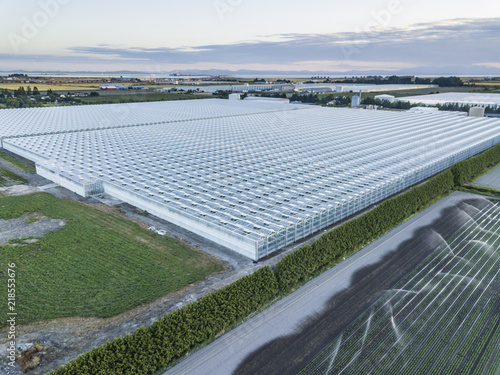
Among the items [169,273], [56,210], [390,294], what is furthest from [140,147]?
[390,294]

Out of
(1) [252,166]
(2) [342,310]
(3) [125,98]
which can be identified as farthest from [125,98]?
(2) [342,310]

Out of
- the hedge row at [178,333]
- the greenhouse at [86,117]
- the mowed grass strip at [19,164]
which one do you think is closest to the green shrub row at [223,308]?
the hedge row at [178,333]

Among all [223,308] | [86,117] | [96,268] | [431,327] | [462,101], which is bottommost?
[431,327]

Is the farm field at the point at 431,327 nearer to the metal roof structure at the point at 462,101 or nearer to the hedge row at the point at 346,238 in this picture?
the hedge row at the point at 346,238

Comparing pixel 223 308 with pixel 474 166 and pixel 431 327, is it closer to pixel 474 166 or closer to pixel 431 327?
pixel 431 327

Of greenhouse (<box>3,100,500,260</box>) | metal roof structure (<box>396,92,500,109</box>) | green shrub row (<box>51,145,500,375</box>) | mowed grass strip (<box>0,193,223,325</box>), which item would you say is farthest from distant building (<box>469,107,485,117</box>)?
mowed grass strip (<box>0,193,223,325</box>)

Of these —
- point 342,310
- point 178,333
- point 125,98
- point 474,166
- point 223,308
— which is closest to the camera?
point 178,333

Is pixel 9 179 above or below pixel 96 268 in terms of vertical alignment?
above
